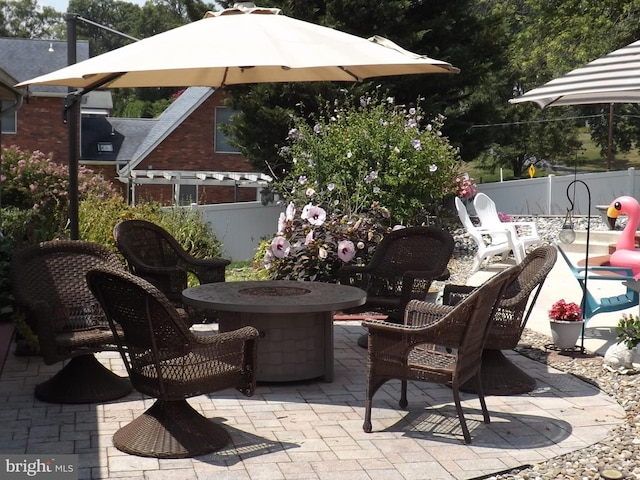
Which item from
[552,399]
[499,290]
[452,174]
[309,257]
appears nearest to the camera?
[499,290]

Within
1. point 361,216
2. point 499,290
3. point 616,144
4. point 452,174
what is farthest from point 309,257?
point 616,144

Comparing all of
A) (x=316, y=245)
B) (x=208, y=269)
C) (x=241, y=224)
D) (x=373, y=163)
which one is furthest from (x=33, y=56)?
(x=208, y=269)

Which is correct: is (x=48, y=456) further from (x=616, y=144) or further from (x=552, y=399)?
(x=616, y=144)

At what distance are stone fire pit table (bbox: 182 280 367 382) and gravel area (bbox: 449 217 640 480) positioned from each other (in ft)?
6.04

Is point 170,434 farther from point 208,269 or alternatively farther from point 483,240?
point 483,240

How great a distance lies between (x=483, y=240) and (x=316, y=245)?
16.2 ft

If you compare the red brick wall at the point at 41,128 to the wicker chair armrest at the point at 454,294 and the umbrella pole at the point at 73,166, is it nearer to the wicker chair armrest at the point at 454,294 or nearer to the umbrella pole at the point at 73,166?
the umbrella pole at the point at 73,166

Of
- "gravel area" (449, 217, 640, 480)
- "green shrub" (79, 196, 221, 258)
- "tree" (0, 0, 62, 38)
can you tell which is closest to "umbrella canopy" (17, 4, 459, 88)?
"gravel area" (449, 217, 640, 480)

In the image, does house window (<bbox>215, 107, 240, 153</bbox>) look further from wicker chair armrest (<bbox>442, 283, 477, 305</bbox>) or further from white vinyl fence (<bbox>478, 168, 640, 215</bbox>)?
wicker chair armrest (<bbox>442, 283, 477, 305</bbox>)

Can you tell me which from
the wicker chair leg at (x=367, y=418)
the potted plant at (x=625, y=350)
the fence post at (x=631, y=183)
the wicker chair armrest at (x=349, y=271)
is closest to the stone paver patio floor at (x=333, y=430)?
the wicker chair leg at (x=367, y=418)

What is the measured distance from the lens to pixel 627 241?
7.77 metres

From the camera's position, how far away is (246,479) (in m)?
3.97

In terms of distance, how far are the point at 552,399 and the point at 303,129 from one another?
688 cm

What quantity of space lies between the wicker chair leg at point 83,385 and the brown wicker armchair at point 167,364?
840 millimetres
